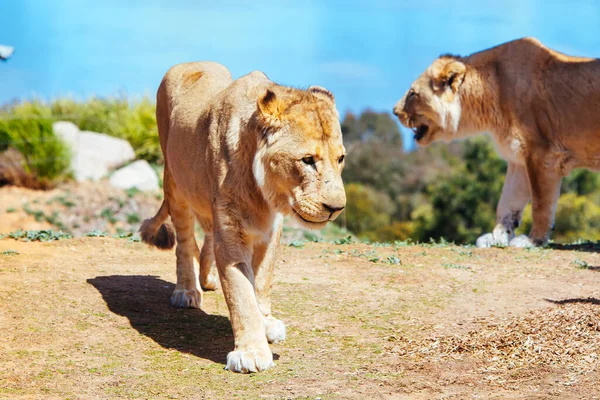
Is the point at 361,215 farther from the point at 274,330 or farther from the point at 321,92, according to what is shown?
the point at 321,92

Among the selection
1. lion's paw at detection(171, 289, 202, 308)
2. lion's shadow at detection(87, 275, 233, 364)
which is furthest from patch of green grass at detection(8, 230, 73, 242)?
lion's paw at detection(171, 289, 202, 308)

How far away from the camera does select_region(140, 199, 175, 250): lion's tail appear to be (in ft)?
24.0

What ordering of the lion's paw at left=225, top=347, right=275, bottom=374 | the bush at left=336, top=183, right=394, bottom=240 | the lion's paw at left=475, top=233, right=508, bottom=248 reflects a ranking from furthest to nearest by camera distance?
the bush at left=336, top=183, right=394, bottom=240 < the lion's paw at left=475, top=233, right=508, bottom=248 < the lion's paw at left=225, top=347, right=275, bottom=374

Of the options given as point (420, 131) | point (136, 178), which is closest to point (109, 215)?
point (136, 178)

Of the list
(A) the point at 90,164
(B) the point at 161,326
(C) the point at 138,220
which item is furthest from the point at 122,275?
(A) the point at 90,164

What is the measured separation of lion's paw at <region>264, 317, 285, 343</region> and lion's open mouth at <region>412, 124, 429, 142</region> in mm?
6007

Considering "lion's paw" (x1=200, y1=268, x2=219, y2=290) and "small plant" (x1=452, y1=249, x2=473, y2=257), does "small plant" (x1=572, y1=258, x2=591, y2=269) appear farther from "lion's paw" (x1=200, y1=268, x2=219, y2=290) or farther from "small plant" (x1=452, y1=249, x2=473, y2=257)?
"lion's paw" (x1=200, y1=268, x2=219, y2=290)

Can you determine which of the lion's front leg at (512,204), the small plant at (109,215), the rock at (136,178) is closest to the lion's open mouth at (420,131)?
the lion's front leg at (512,204)

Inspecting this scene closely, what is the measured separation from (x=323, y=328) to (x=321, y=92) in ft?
6.02

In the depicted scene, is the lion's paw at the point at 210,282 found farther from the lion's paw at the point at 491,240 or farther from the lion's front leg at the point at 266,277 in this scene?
the lion's paw at the point at 491,240

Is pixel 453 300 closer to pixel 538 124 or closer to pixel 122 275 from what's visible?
pixel 122 275

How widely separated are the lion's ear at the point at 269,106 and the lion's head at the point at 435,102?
605cm

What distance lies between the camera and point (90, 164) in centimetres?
1995

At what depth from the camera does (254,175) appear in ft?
17.4
